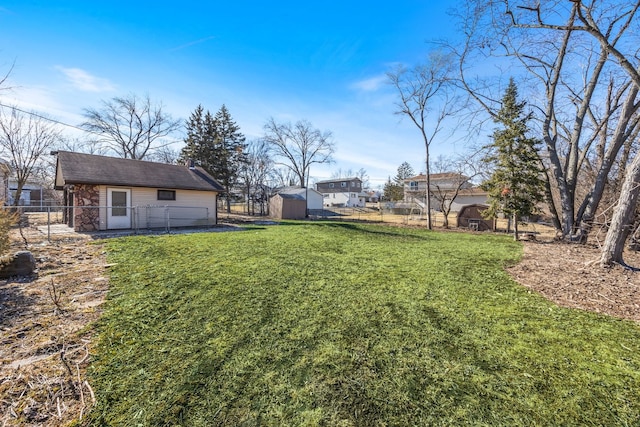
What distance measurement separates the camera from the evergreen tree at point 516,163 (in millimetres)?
11562

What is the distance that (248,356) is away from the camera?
2.58 meters

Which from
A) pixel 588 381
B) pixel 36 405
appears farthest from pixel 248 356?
pixel 588 381

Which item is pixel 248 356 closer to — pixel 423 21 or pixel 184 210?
pixel 423 21

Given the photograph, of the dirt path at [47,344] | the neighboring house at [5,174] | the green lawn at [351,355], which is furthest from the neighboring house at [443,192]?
the neighboring house at [5,174]

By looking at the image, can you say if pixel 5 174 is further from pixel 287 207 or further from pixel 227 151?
pixel 287 207

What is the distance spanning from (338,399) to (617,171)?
13.5 meters

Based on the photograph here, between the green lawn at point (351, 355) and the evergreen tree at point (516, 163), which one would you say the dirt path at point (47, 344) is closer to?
the green lawn at point (351, 355)

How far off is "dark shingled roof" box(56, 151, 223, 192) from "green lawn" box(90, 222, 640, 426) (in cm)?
888

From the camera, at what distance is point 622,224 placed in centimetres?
509

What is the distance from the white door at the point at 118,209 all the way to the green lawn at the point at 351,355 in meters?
8.70

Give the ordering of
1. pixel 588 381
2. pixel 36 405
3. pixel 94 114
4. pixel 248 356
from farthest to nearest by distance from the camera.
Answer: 1. pixel 94 114
2. pixel 248 356
3. pixel 588 381
4. pixel 36 405

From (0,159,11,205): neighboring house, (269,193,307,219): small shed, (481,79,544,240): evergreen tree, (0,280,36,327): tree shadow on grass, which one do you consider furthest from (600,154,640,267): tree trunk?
(0,159,11,205): neighboring house

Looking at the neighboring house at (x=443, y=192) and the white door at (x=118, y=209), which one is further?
the neighboring house at (x=443, y=192)

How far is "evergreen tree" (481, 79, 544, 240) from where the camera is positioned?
11.6 metres
